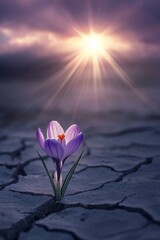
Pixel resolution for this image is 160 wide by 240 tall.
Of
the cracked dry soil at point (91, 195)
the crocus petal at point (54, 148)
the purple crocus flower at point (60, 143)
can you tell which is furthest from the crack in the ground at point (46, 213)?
the crocus petal at point (54, 148)

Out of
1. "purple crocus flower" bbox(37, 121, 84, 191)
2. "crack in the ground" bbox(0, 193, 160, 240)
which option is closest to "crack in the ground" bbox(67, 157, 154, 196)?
"crack in the ground" bbox(0, 193, 160, 240)

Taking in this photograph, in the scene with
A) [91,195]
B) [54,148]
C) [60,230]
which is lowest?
[60,230]

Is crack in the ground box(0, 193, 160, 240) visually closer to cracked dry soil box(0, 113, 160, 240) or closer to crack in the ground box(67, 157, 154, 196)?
cracked dry soil box(0, 113, 160, 240)

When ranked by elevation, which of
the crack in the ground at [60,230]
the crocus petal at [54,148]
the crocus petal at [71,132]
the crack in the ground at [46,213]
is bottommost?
the crack in the ground at [60,230]

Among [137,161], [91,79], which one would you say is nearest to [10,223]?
[137,161]

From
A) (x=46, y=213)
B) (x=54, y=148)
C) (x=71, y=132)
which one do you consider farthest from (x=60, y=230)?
(x=71, y=132)

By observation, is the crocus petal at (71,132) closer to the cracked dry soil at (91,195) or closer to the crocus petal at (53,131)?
the crocus petal at (53,131)

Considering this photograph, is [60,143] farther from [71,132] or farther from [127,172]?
[127,172]
